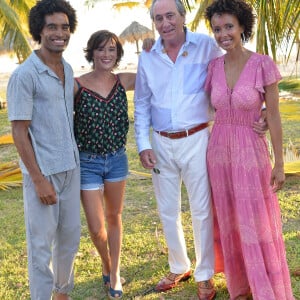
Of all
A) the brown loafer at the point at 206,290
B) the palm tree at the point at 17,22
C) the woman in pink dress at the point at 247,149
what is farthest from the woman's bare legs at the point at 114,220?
the palm tree at the point at 17,22

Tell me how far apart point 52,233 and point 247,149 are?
131cm

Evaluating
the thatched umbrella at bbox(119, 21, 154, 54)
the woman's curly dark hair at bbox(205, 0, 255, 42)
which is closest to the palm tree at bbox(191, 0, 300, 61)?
the woman's curly dark hair at bbox(205, 0, 255, 42)

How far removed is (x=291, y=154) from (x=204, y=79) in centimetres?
307

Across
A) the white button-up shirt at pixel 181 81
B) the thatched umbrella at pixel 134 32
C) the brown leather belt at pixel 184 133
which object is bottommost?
the brown leather belt at pixel 184 133

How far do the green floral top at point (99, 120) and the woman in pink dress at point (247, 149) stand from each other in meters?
0.63

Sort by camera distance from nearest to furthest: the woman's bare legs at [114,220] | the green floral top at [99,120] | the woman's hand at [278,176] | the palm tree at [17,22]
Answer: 1. the woman's hand at [278,176]
2. the green floral top at [99,120]
3. the woman's bare legs at [114,220]
4. the palm tree at [17,22]

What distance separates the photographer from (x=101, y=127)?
10.7 ft

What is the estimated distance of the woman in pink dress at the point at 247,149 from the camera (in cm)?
304

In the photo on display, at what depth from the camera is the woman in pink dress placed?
3.04m

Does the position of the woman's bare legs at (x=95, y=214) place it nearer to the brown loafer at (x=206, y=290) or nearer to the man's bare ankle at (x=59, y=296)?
the man's bare ankle at (x=59, y=296)

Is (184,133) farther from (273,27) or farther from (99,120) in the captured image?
(273,27)

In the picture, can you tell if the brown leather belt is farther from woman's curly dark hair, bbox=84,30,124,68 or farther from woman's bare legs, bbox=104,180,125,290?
woman's curly dark hair, bbox=84,30,124,68

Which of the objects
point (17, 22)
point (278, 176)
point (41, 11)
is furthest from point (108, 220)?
point (17, 22)

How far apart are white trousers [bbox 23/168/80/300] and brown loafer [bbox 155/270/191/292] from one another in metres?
0.75
